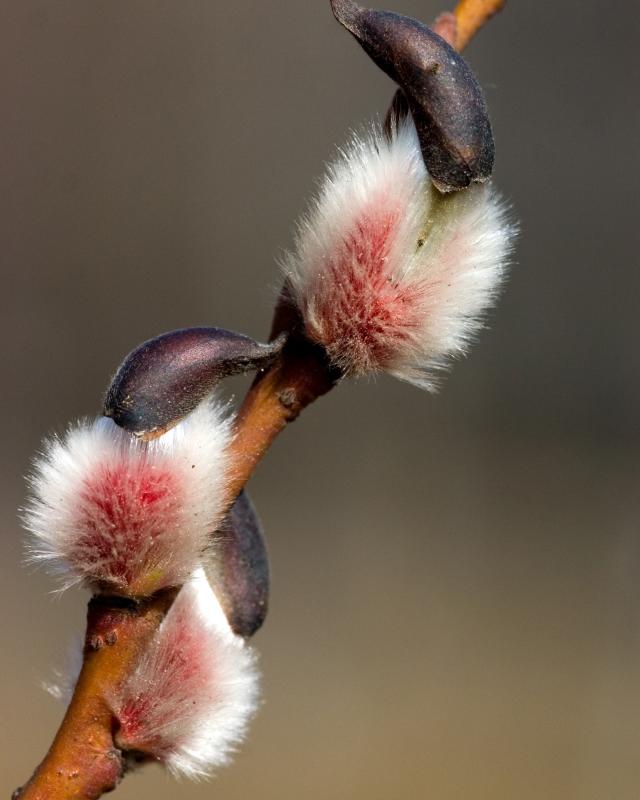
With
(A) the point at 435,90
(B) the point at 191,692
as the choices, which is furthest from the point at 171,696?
(A) the point at 435,90

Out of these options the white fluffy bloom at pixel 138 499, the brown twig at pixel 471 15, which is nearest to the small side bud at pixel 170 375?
the white fluffy bloom at pixel 138 499

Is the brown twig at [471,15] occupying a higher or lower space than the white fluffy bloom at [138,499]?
higher

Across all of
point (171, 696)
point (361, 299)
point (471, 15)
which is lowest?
point (171, 696)

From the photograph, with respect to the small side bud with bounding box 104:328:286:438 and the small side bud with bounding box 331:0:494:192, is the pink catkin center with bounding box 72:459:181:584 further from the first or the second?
the small side bud with bounding box 331:0:494:192

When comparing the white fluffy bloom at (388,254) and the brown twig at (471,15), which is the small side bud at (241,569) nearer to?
the white fluffy bloom at (388,254)

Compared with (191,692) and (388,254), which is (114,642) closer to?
(191,692)
